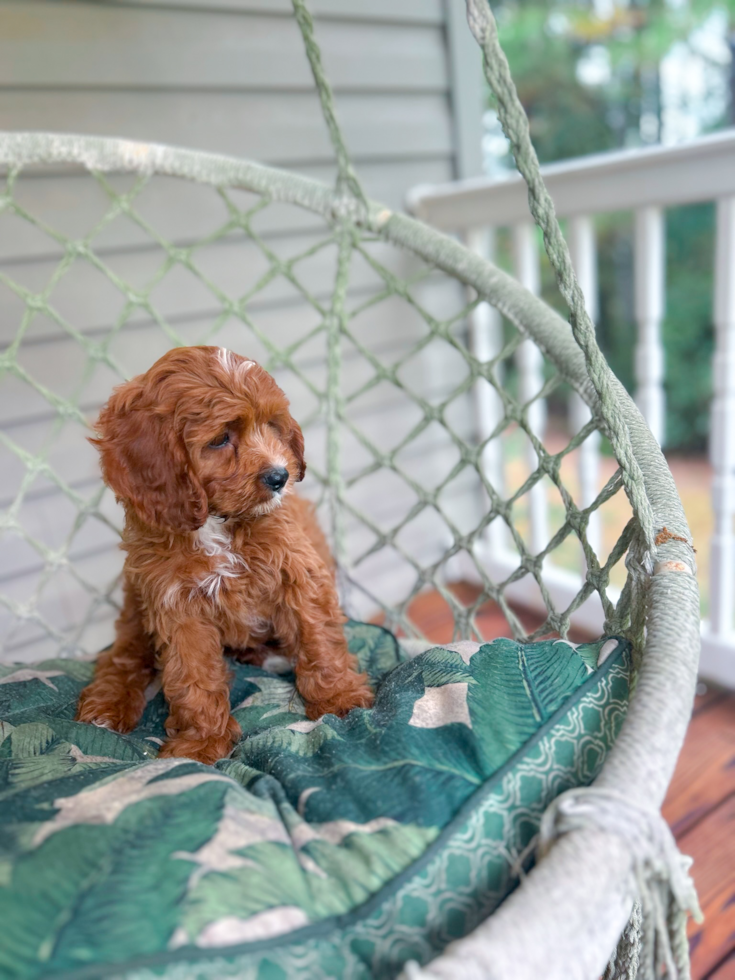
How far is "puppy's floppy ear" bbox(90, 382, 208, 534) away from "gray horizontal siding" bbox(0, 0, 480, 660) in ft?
1.94

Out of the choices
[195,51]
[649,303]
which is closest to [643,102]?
[649,303]

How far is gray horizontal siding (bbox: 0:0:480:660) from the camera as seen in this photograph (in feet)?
5.57

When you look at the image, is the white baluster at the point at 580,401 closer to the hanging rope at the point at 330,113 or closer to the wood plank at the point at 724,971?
the hanging rope at the point at 330,113

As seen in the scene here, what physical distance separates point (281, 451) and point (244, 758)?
416 mm

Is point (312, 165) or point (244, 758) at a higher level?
point (312, 165)

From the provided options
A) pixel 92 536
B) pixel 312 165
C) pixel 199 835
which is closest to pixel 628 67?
pixel 312 165

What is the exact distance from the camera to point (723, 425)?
177 cm

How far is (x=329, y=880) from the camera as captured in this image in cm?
69

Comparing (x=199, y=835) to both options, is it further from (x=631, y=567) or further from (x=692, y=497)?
(x=692, y=497)

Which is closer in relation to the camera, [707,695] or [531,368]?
[707,695]

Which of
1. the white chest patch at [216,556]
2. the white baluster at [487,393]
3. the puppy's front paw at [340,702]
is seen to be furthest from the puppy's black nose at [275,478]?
the white baluster at [487,393]

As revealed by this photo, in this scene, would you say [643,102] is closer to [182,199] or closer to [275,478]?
[182,199]

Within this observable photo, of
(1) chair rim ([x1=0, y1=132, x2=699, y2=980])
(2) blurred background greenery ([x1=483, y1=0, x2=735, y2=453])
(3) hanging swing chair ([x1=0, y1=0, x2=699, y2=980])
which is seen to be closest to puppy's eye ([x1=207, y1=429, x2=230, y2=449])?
(3) hanging swing chair ([x1=0, y1=0, x2=699, y2=980])

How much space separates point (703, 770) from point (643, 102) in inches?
228
